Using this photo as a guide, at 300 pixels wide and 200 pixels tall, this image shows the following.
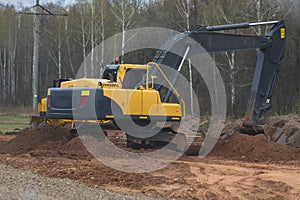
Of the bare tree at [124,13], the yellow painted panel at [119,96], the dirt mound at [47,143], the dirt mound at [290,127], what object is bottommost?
the dirt mound at [47,143]

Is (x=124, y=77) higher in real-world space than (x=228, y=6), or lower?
lower

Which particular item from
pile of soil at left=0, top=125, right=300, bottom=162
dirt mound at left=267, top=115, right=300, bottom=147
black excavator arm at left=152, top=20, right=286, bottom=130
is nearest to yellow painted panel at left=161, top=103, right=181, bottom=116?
black excavator arm at left=152, top=20, right=286, bottom=130

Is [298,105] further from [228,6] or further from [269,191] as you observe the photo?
[269,191]

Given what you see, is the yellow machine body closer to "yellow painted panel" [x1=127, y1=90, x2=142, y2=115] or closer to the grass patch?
"yellow painted panel" [x1=127, y1=90, x2=142, y2=115]

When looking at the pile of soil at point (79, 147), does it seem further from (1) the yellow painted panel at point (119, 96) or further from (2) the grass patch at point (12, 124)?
(2) the grass patch at point (12, 124)

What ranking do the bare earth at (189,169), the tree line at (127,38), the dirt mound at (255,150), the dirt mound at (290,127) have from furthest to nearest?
the tree line at (127,38) < the dirt mound at (290,127) < the dirt mound at (255,150) < the bare earth at (189,169)

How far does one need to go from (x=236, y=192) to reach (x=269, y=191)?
570 millimetres

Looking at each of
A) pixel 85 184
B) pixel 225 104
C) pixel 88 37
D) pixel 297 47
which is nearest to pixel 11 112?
pixel 88 37

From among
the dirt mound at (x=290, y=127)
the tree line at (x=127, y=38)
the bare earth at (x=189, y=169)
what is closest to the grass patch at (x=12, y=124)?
the tree line at (x=127, y=38)

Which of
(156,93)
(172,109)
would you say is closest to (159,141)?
(172,109)

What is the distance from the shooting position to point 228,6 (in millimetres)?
29797

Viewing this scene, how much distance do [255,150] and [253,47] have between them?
3076 mm

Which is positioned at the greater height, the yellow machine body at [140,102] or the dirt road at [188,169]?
the yellow machine body at [140,102]

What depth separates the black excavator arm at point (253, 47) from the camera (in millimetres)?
14789
